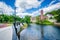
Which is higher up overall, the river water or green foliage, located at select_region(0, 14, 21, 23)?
green foliage, located at select_region(0, 14, 21, 23)

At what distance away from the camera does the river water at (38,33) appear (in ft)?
5.21

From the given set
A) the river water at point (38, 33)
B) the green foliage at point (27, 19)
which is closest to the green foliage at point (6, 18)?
the green foliage at point (27, 19)

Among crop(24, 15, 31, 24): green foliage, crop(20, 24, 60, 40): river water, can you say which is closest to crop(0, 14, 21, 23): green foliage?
crop(24, 15, 31, 24): green foliage

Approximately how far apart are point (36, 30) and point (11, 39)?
1.20 feet

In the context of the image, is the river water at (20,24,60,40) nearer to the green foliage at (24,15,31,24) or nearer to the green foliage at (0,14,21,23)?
the green foliage at (24,15,31,24)

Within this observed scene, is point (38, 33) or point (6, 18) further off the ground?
point (6, 18)

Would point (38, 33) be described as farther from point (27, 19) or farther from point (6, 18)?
point (6, 18)

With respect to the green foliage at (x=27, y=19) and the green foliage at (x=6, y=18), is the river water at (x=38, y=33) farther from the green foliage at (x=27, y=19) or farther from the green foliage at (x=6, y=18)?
the green foliage at (x=6, y=18)

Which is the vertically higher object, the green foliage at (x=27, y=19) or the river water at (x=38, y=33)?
the green foliage at (x=27, y=19)

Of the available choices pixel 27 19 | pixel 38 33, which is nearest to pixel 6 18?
pixel 27 19

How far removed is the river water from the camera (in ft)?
5.21

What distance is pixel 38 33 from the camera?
1.61 m

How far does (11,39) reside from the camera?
1580mm

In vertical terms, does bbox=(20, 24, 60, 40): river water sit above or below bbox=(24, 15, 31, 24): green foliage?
below
